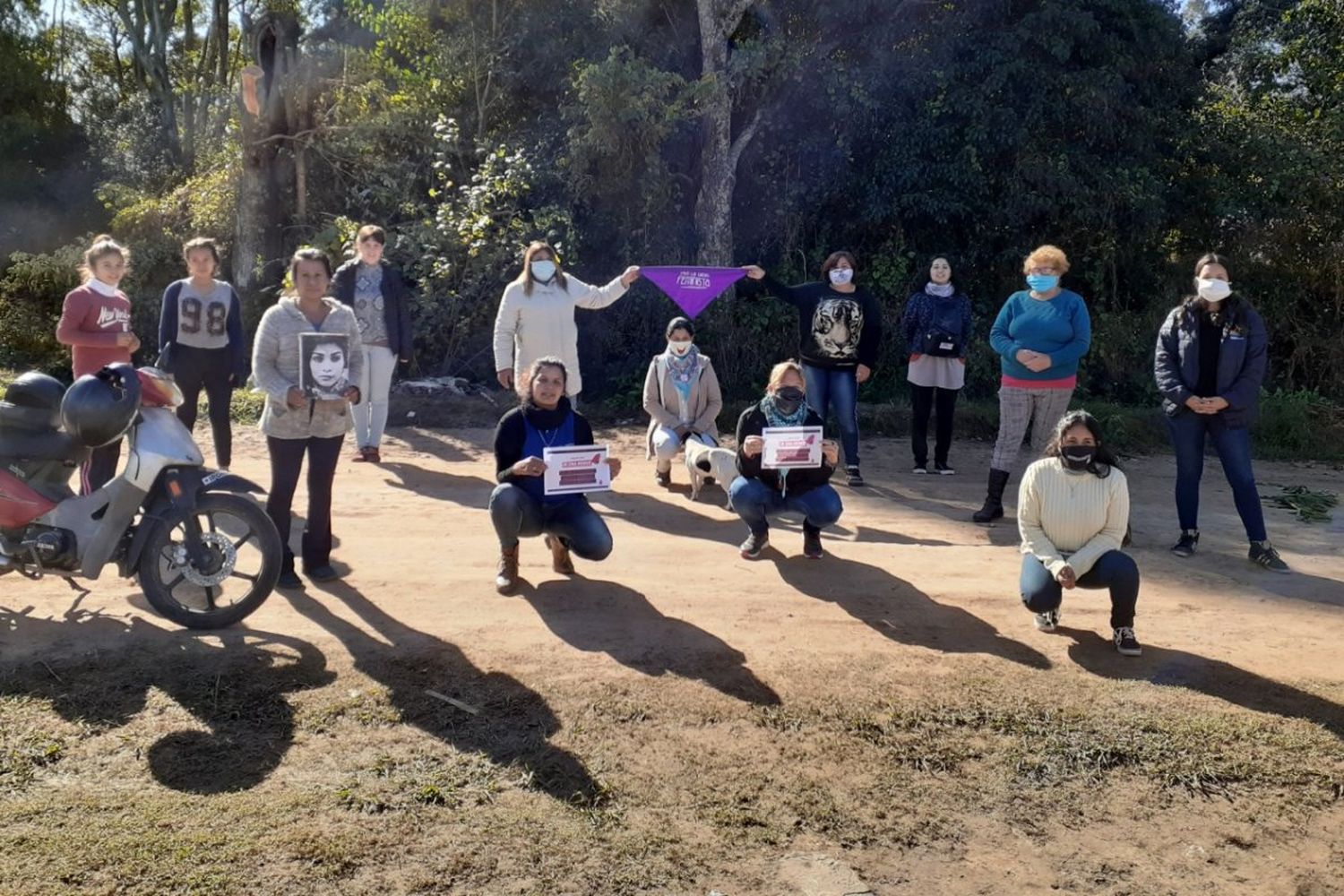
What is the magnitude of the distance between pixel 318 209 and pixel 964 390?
9.22 metres

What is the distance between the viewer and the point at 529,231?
14023 millimetres

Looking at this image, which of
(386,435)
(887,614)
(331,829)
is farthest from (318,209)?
(331,829)

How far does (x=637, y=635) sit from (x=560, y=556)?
1.05 metres

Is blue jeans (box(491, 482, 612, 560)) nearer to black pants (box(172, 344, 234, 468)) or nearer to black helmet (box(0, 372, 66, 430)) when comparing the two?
black helmet (box(0, 372, 66, 430))

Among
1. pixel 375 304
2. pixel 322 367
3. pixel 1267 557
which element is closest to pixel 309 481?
pixel 322 367

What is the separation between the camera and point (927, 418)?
33.4ft

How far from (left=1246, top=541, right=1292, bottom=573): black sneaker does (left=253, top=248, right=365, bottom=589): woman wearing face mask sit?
557cm

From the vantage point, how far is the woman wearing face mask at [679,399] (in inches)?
355

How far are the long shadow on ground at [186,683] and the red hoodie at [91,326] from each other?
7.51 feet

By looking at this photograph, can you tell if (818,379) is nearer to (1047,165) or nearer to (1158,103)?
(1047,165)

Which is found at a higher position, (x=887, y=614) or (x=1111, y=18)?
(x=1111, y=18)

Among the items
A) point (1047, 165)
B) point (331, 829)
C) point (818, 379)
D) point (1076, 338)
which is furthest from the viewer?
point (1047, 165)

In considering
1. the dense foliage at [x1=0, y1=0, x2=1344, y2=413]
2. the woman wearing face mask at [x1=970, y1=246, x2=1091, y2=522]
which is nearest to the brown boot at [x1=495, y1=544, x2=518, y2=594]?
the woman wearing face mask at [x1=970, y1=246, x2=1091, y2=522]

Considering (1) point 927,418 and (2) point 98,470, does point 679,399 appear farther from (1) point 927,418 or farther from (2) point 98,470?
(2) point 98,470
